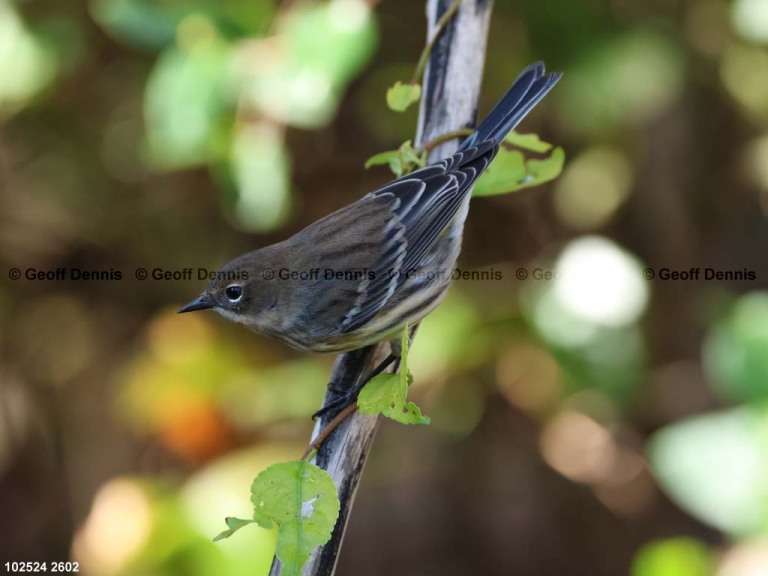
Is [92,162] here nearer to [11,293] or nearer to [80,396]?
[11,293]

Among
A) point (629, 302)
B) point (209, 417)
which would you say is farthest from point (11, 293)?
point (629, 302)

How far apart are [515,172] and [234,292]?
39.3 inches

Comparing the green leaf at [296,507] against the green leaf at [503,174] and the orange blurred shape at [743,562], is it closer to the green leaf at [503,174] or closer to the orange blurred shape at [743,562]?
the green leaf at [503,174]

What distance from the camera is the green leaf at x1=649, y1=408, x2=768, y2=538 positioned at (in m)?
2.57

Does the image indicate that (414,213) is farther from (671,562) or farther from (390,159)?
(671,562)

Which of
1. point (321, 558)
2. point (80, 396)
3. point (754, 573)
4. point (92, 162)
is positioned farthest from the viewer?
point (80, 396)

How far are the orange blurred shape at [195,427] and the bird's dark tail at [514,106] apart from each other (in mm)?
1815

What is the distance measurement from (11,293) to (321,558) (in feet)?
9.23

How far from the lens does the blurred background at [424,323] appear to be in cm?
316

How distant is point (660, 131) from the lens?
166 inches

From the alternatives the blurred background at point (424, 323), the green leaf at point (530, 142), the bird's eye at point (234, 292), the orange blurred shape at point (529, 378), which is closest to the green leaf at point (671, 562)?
the blurred background at point (424, 323)

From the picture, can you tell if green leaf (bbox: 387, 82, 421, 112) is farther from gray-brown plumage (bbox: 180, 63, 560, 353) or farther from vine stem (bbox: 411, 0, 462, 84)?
gray-brown plumage (bbox: 180, 63, 560, 353)

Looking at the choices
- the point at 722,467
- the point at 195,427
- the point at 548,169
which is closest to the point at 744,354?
the point at 722,467

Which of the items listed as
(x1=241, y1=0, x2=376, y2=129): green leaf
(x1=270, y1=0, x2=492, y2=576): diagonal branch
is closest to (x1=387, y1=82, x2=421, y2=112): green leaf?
(x1=270, y1=0, x2=492, y2=576): diagonal branch
